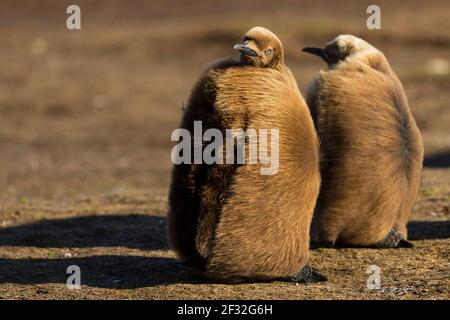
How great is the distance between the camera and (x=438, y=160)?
47.2 ft

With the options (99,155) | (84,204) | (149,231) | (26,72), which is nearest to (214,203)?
(149,231)

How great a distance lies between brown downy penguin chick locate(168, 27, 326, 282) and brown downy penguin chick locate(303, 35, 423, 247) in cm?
87

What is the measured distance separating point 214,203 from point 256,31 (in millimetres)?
1262

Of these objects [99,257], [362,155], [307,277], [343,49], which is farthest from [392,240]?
[99,257]

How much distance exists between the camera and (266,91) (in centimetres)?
653

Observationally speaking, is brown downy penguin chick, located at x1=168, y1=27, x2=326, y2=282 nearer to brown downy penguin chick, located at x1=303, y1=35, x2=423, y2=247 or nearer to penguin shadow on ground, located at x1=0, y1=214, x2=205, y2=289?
penguin shadow on ground, located at x1=0, y1=214, x2=205, y2=289

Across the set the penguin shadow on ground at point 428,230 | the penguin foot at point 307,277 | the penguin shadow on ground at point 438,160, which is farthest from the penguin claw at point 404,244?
the penguin shadow on ground at point 438,160

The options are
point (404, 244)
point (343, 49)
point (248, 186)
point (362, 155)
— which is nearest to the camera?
point (248, 186)

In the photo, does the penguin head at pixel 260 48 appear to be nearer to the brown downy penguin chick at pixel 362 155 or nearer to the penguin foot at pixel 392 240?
the brown downy penguin chick at pixel 362 155

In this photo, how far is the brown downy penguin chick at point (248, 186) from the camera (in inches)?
253

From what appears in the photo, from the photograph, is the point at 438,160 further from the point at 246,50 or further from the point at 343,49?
the point at 246,50

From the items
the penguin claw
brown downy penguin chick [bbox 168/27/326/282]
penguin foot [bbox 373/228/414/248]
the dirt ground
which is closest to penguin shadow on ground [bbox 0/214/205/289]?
the dirt ground

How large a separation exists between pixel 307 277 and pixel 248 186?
92 cm

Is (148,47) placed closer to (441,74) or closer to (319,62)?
(319,62)
